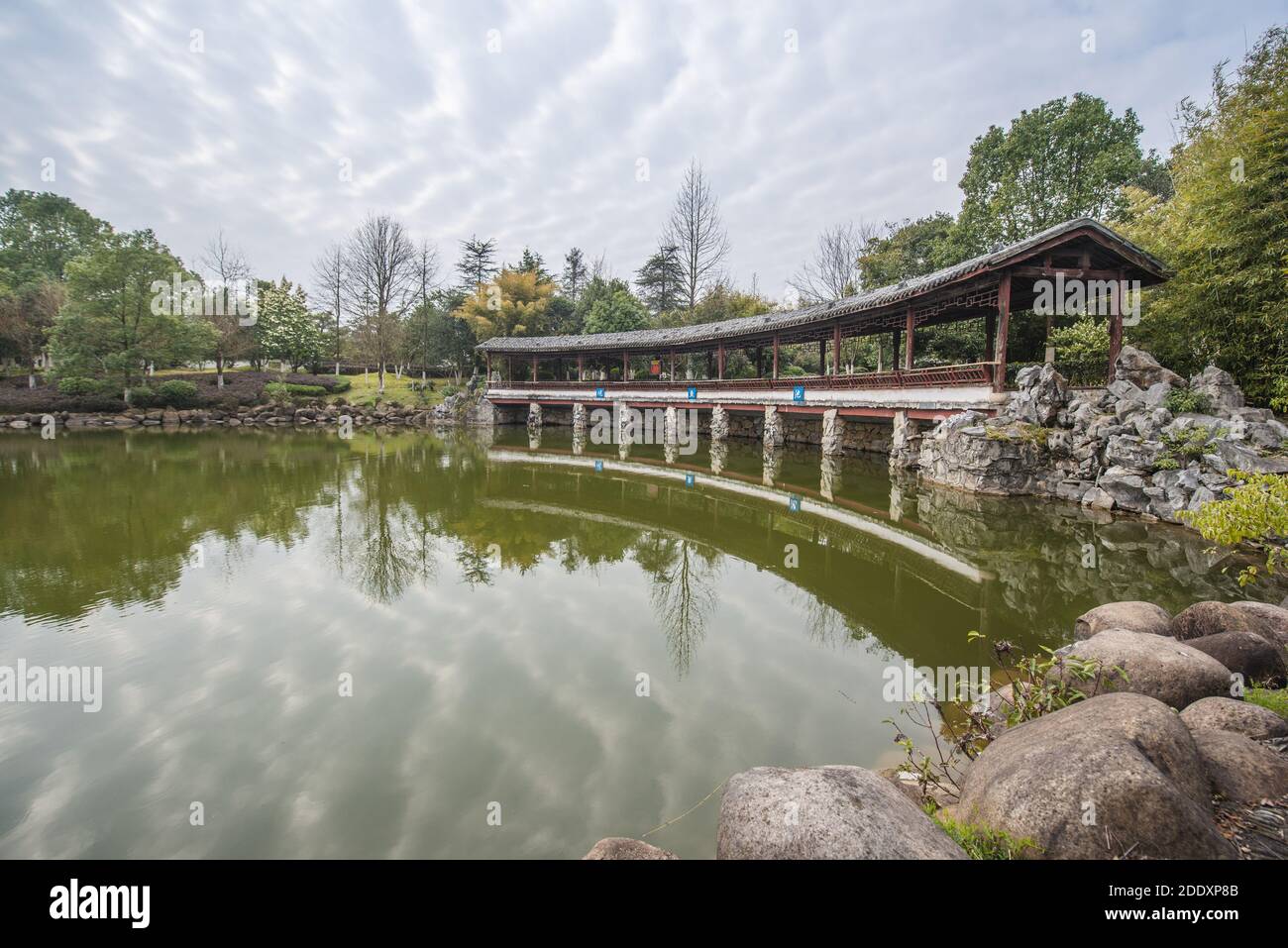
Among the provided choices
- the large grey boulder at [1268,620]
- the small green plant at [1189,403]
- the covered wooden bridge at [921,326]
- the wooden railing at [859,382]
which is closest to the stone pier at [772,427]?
the covered wooden bridge at [921,326]

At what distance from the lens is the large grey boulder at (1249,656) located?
149 inches

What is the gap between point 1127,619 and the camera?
4629 millimetres

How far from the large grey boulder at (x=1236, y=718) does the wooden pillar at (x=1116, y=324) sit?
1275cm

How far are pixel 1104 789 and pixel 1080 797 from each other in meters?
0.09

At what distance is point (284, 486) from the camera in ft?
44.6

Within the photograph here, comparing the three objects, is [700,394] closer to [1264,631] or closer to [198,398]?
[1264,631]

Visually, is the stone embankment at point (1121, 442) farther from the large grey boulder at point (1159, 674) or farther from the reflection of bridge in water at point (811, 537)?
the large grey boulder at point (1159, 674)

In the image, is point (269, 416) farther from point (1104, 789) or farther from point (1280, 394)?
point (1280, 394)

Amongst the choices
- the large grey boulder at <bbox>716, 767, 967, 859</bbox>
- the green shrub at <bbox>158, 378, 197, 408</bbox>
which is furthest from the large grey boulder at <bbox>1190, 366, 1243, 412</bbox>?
the green shrub at <bbox>158, 378, 197, 408</bbox>

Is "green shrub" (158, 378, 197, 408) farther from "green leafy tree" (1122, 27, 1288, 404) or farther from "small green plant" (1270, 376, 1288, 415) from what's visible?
"small green plant" (1270, 376, 1288, 415)

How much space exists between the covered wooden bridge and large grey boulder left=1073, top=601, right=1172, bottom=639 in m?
9.36

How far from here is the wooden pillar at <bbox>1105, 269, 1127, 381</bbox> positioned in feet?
42.0

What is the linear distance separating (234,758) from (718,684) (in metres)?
3.48
